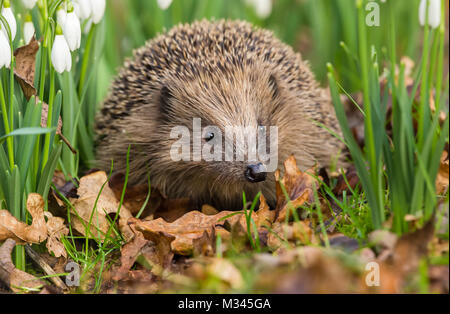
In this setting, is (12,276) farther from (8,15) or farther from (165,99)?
(165,99)

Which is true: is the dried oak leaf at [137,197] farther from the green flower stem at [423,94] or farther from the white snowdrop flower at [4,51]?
the green flower stem at [423,94]

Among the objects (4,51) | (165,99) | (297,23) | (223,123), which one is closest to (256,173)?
(223,123)

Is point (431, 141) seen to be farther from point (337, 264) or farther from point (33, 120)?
point (33, 120)

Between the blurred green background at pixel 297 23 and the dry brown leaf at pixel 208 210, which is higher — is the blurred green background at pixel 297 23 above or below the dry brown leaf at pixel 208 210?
above

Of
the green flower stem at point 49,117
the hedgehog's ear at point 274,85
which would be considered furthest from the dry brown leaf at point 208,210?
the green flower stem at point 49,117

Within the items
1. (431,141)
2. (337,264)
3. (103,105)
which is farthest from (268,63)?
(337,264)

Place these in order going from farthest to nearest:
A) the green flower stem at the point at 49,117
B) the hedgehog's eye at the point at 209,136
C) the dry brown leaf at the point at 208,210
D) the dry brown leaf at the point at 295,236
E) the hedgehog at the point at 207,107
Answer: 1. the dry brown leaf at the point at 208,210
2. the hedgehog at the point at 207,107
3. the hedgehog's eye at the point at 209,136
4. the green flower stem at the point at 49,117
5. the dry brown leaf at the point at 295,236
